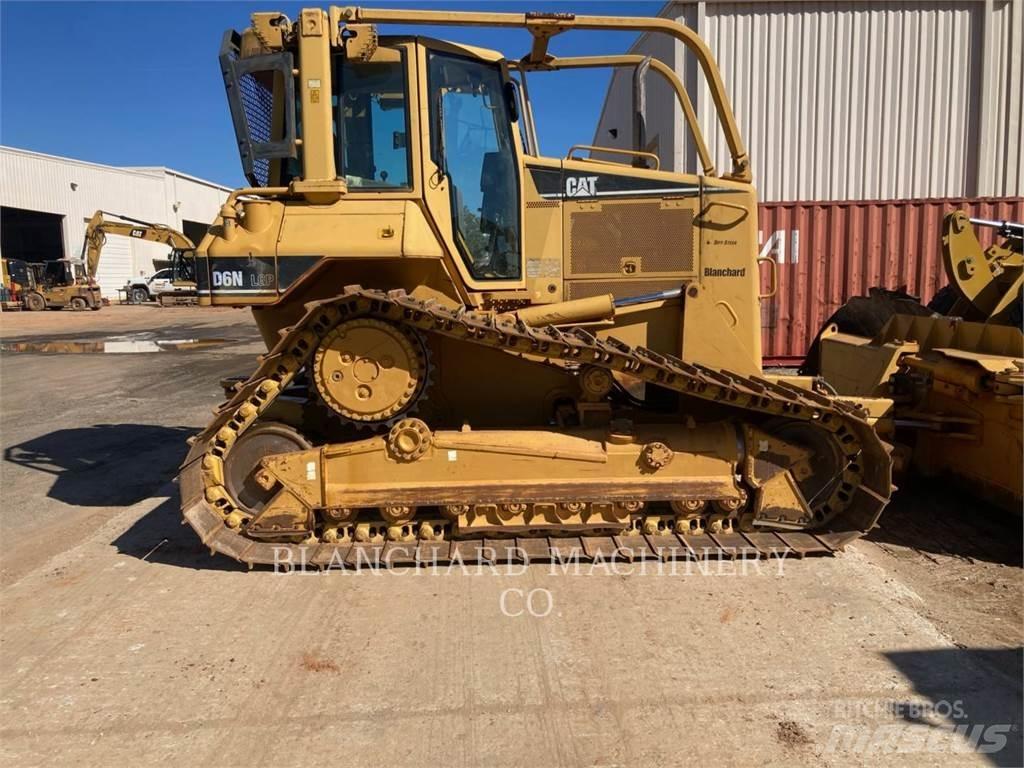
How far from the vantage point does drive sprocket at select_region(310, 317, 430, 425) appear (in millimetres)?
4375

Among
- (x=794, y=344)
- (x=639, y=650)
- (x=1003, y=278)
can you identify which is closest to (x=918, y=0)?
(x=794, y=344)

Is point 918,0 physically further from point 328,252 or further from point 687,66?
point 328,252

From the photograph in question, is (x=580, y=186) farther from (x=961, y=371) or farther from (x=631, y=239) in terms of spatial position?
(x=961, y=371)

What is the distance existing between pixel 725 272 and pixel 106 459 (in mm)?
6429

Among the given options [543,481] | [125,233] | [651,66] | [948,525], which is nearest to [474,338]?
[543,481]

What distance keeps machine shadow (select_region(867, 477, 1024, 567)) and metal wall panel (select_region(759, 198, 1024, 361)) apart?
4.96 metres

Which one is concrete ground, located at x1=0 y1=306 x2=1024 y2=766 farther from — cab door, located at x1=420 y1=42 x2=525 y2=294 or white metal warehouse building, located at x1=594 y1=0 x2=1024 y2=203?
white metal warehouse building, located at x1=594 y1=0 x2=1024 y2=203

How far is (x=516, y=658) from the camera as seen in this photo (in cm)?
346

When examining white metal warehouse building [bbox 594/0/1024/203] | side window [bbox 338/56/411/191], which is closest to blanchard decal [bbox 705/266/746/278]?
side window [bbox 338/56/411/191]

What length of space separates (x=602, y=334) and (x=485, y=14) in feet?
7.13

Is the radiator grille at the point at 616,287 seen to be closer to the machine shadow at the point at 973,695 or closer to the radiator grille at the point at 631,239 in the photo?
the radiator grille at the point at 631,239

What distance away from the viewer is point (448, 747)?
9.27 feet

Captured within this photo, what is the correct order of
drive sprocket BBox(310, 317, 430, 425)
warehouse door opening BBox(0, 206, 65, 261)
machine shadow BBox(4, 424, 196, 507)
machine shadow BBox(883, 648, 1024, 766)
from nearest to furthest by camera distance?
machine shadow BBox(883, 648, 1024, 766) < drive sprocket BBox(310, 317, 430, 425) < machine shadow BBox(4, 424, 196, 507) < warehouse door opening BBox(0, 206, 65, 261)

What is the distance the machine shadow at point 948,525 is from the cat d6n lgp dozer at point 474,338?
75 cm
